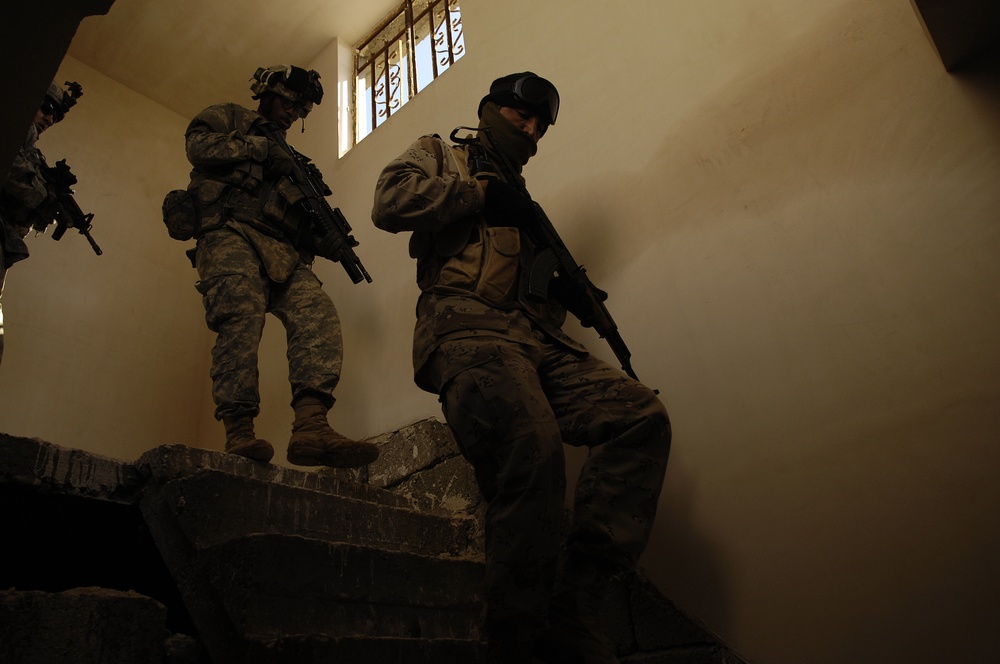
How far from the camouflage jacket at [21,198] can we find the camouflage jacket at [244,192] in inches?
19.0

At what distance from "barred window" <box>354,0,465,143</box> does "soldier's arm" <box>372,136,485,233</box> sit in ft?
6.15

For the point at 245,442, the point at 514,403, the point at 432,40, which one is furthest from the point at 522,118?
the point at 432,40

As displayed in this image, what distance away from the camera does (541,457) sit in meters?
1.41

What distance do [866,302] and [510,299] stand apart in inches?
34.7

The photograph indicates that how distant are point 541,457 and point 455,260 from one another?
1.94 feet

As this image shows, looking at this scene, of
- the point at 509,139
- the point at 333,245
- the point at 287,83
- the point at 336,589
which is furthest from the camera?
the point at 287,83

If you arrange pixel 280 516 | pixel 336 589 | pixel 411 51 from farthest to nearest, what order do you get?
pixel 411 51
pixel 280 516
pixel 336 589

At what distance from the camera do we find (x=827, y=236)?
1.93m

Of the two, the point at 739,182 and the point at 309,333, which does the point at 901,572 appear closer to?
the point at 739,182

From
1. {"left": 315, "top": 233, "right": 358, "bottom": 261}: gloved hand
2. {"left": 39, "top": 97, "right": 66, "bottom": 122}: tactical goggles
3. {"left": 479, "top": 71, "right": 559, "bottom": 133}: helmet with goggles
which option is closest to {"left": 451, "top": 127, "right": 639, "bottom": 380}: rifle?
{"left": 479, "top": 71, "right": 559, "bottom": 133}: helmet with goggles

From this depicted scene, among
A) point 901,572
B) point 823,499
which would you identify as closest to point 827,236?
point 823,499

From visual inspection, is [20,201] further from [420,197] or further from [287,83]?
[420,197]

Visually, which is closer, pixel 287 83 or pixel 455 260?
pixel 455 260

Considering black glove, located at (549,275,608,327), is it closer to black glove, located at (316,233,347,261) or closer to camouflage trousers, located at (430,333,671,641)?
camouflage trousers, located at (430,333,671,641)
